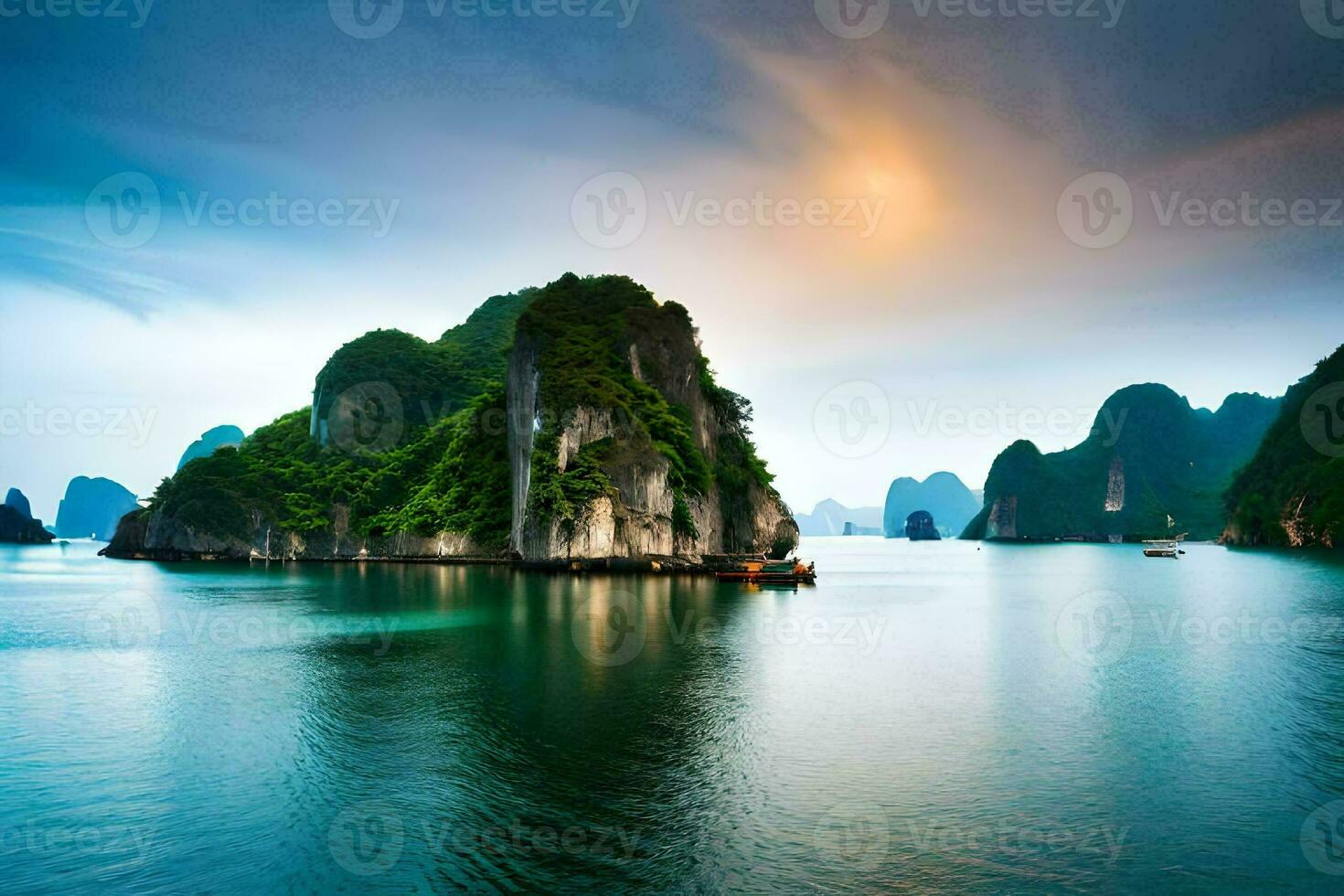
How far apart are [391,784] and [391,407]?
98.1m

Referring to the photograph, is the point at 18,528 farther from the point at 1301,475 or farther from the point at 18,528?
the point at 1301,475

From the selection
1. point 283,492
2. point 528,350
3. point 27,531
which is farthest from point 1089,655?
point 27,531

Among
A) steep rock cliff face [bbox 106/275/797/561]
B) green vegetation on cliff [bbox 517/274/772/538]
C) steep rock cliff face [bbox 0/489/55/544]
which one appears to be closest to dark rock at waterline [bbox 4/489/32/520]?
steep rock cliff face [bbox 0/489/55/544]

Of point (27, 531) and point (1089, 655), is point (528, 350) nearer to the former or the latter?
point (1089, 655)

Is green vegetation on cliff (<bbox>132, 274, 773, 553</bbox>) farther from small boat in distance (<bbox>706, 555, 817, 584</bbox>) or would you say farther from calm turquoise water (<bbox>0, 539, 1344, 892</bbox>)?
calm turquoise water (<bbox>0, 539, 1344, 892</bbox>)

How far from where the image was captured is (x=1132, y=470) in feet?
586

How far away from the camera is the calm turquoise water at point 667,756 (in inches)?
412

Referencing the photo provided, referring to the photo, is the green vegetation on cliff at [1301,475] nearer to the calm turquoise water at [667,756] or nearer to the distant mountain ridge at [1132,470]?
the distant mountain ridge at [1132,470]

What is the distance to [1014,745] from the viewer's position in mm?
16031

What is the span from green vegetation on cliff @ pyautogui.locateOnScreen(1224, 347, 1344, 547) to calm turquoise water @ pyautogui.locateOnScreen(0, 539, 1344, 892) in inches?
3020

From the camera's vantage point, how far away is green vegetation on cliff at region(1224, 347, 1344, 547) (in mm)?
90938

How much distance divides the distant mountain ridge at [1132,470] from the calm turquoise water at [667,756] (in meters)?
164

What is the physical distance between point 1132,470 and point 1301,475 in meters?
85.3

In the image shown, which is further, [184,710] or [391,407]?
[391,407]
